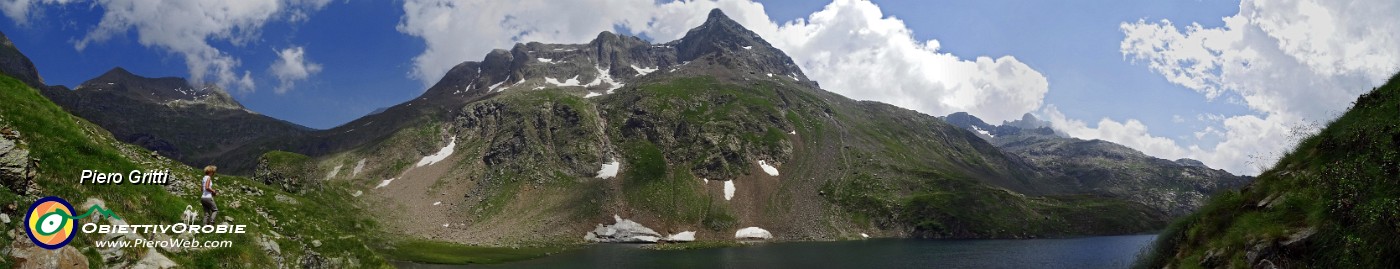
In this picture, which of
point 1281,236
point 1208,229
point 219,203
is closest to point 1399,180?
point 1281,236

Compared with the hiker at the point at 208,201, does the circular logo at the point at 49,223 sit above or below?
below

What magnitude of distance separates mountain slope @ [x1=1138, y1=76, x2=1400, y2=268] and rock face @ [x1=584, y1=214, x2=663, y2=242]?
564 ft

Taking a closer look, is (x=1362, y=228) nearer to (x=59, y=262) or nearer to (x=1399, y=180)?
(x=1399, y=180)

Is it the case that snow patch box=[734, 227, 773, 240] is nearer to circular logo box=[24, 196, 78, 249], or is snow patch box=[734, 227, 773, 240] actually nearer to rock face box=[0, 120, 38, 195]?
rock face box=[0, 120, 38, 195]

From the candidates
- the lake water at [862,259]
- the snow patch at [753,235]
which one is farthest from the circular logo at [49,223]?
the snow patch at [753,235]

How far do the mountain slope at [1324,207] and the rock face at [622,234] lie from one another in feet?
564

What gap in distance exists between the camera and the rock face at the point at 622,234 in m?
194

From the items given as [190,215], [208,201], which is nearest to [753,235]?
[208,201]

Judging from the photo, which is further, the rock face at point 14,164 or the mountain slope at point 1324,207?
the mountain slope at point 1324,207

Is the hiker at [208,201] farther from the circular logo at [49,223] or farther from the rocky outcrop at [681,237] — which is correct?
the rocky outcrop at [681,237]

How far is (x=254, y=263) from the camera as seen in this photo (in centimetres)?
2369

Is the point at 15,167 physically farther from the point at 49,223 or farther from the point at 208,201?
the point at 208,201

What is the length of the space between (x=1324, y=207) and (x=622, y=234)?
183735 millimetres

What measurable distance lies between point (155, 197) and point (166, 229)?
1992 millimetres
